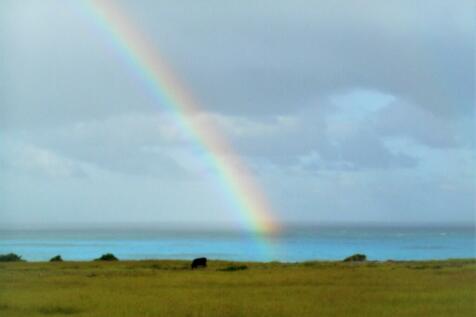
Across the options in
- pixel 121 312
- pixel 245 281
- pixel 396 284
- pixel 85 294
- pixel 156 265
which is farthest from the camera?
pixel 156 265

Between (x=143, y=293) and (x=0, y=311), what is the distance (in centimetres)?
725

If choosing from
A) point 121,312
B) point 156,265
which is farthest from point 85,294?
point 156,265

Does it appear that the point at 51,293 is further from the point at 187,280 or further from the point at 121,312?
the point at 187,280

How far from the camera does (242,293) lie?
29.9 metres

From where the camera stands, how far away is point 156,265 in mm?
52719

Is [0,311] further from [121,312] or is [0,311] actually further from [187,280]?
[187,280]

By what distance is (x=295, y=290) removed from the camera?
102 ft

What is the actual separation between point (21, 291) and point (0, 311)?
6.64 metres

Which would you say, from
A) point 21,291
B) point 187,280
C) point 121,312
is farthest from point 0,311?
point 187,280

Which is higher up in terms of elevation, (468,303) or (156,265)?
(156,265)

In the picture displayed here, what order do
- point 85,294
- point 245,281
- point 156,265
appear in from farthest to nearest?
point 156,265, point 245,281, point 85,294

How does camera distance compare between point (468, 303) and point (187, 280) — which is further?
point (187, 280)

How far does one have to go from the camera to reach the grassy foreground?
78.9 ft

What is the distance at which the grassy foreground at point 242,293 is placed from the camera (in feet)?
78.9
